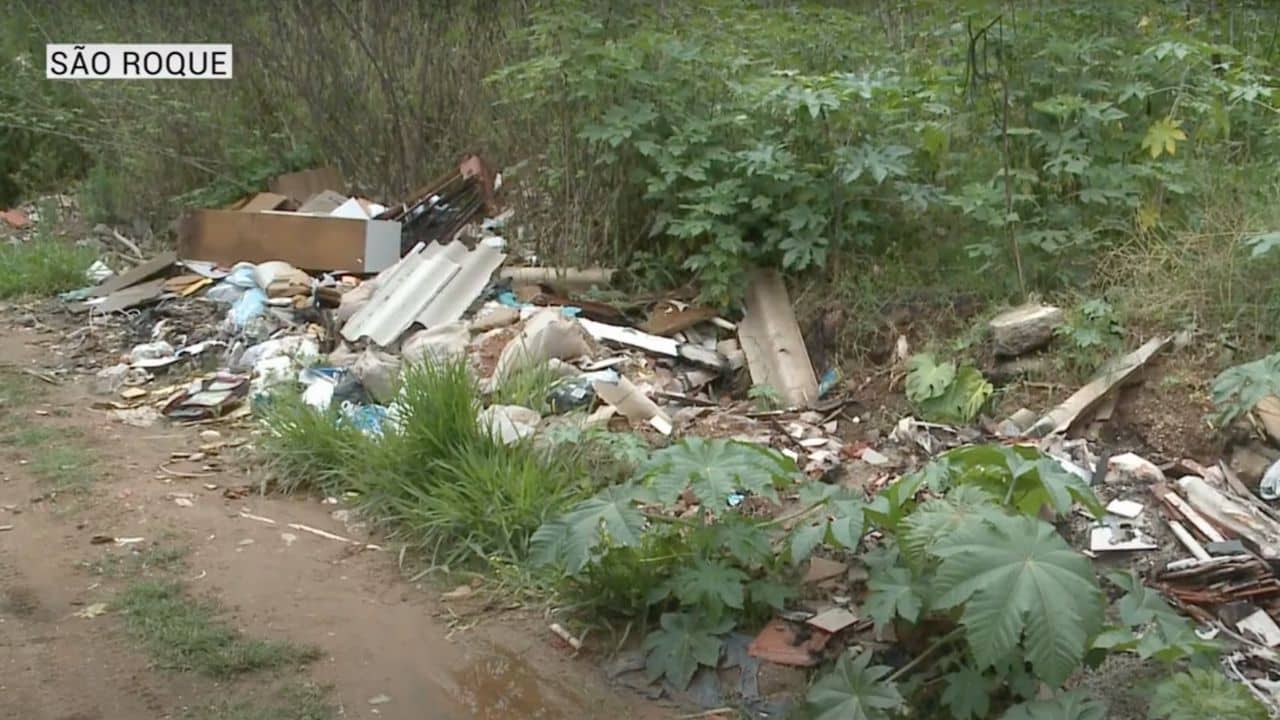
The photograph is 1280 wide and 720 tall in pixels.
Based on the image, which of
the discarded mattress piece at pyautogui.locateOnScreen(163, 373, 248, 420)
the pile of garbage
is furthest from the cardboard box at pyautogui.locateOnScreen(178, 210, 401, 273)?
the discarded mattress piece at pyautogui.locateOnScreen(163, 373, 248, 420)

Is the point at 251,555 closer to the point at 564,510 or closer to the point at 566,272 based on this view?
the point at 564,510

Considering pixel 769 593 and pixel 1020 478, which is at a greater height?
pixel 1020 478

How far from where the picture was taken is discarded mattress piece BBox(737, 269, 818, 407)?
531 cm

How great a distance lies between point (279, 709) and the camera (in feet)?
10.4

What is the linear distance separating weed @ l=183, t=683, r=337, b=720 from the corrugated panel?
2.79 m

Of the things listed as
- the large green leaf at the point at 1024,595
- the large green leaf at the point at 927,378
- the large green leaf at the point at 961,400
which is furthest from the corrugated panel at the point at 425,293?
the large green leaf at the point at 1024,595

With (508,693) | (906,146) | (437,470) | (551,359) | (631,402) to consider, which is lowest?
(508,693)

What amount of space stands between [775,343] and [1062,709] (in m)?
2.91

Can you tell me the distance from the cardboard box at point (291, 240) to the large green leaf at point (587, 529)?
402cm

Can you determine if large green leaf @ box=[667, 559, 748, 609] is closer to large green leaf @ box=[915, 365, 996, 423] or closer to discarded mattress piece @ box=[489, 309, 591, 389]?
large green leaf @ box=[915, 365, 996, 423]

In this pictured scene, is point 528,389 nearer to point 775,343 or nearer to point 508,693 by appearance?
point 775,343

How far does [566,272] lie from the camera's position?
20.9ft

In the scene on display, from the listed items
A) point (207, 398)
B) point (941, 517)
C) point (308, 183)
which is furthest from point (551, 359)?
point (308, 183)

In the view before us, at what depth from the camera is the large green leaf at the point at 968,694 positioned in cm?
292
